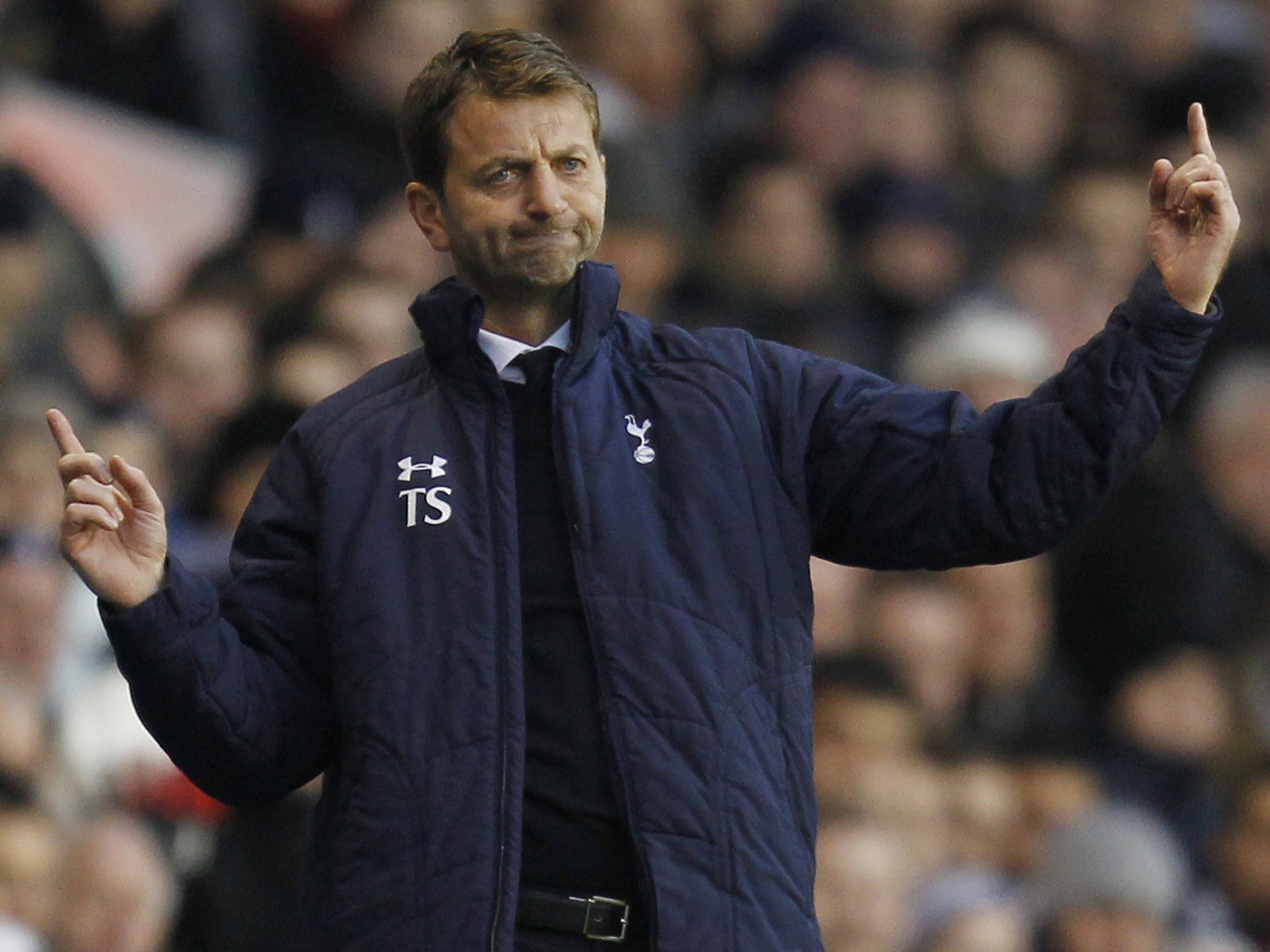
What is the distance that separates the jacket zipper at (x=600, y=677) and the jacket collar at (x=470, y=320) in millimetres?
84

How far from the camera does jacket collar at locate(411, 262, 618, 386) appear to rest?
309cm

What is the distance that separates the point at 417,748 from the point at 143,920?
2333 mm

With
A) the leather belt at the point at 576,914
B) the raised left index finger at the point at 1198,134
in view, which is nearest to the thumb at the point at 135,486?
the leather belt at the point at 576,914

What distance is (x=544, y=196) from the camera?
3043mm

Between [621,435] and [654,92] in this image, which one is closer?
[621,435]

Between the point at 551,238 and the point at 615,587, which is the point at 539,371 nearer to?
the point at 551,238

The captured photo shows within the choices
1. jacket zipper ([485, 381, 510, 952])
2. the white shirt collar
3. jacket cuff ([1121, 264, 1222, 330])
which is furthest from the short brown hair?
jacket cuff ([1121, 264, 1222, 330])

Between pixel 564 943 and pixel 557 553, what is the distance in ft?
1.53

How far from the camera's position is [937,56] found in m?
8.76

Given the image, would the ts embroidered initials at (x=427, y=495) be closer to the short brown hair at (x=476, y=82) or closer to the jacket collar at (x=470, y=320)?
the jacket collar at (x=470, y=320)

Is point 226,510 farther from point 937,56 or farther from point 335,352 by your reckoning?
point 937,56

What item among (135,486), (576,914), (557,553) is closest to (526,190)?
(557,553)

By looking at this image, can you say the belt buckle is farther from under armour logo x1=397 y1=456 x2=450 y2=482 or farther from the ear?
the ear

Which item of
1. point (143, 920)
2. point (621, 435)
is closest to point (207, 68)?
point (143, 920)
